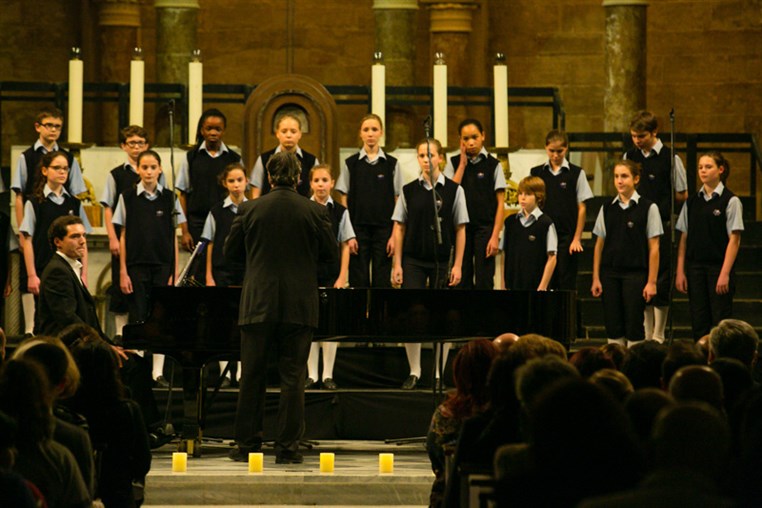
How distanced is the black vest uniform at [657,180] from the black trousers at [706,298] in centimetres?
57

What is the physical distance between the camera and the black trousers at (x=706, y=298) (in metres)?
10.8

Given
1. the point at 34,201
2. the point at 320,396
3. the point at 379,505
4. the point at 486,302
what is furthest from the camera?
the point at 34,201

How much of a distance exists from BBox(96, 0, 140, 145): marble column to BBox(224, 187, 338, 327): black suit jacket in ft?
26.2

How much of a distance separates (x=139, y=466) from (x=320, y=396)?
158 inches

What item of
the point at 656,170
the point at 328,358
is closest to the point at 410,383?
the point at 328,358

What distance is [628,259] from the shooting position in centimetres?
1078

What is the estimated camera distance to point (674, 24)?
16.8 m

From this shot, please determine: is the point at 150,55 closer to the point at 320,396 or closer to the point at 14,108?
the point at 14,108

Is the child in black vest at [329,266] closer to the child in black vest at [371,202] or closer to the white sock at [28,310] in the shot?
the child in black vest at [371,202]

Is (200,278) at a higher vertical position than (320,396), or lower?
higher

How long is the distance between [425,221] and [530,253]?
0.80 m

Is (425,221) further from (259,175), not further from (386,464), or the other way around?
(386,464)

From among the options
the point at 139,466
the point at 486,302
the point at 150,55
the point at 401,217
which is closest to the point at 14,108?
the point at 150,55

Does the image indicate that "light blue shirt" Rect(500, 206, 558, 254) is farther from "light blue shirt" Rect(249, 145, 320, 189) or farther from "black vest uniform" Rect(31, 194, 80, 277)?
"black vest uniform" Rect(31, 194, 80, 277)
